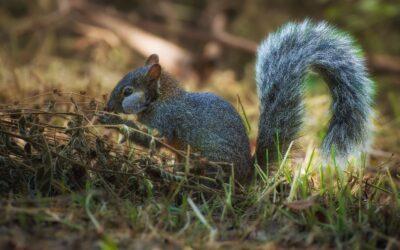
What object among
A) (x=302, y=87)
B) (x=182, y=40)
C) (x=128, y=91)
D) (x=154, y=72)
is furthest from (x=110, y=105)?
(x=182, y=40)

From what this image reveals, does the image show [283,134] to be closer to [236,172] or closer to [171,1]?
[236,172]

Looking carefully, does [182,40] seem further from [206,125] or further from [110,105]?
[206,125]

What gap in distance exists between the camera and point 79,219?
2340 mm

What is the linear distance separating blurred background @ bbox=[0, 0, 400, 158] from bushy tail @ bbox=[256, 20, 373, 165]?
2488mm

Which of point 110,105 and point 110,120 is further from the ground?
point 110,105

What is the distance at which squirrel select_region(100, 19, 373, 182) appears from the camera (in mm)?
3193

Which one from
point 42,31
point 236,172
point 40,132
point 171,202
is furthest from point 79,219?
point 42,31

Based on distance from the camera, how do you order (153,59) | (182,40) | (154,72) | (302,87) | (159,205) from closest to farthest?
(159,205) → (302,87) → (154,72) → (153,59) → (182,40)

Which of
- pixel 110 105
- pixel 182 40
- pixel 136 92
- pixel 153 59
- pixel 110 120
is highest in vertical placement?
pixel 182 40

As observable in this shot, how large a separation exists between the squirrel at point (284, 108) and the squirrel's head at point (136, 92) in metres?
0.19

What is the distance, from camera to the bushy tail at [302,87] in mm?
3184

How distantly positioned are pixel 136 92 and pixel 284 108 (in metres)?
1.08

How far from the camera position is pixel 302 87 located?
3.29 m

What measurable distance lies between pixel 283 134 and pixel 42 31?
18.4 ft
